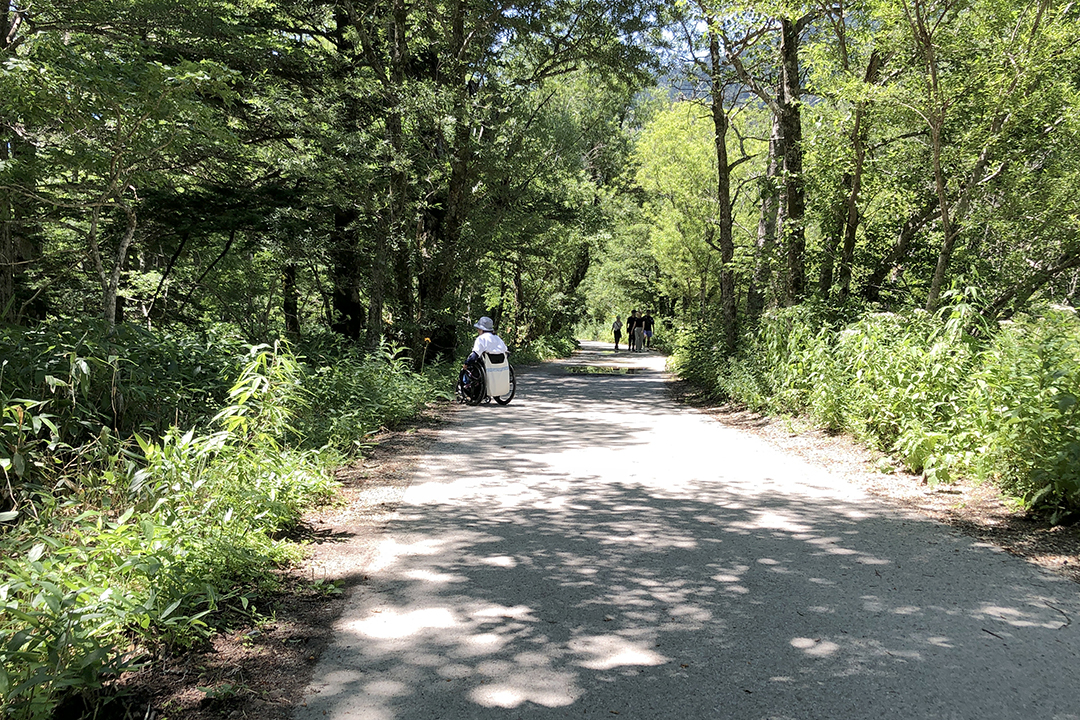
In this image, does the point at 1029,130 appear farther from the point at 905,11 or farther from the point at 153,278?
the point at 153,278

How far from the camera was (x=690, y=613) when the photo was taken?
357 cm

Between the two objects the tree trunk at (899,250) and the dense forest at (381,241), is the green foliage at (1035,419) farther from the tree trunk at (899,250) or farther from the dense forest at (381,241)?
the tree trunk at (899,250)

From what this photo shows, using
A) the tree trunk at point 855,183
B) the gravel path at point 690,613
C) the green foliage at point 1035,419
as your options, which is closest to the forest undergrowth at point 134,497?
the gravel path at point 690,613

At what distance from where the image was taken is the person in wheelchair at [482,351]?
472 inches

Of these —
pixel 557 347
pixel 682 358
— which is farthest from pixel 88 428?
pixel 557 347

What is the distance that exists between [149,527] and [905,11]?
941cm

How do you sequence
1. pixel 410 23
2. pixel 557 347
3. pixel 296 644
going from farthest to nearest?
1. pixel 557 347
2. pixel 410 23
3. pixel 296 644

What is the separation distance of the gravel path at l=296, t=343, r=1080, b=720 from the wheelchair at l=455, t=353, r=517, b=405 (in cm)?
593

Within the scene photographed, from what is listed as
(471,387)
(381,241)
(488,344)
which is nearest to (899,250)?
(488,344)

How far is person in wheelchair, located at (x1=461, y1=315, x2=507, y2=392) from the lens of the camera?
1199 cm

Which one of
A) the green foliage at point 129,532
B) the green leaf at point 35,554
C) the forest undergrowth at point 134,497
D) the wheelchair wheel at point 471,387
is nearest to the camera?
the green foliage at point 129,532

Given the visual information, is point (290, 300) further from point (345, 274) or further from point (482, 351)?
point (482, 351)

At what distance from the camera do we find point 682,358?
72.2ft

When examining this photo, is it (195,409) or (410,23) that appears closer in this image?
(195,409)
